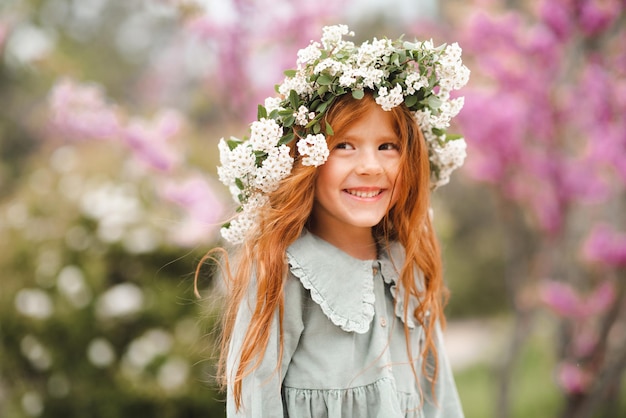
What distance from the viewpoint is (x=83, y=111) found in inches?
129

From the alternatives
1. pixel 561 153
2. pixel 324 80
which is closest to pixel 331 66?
pixel 324 80

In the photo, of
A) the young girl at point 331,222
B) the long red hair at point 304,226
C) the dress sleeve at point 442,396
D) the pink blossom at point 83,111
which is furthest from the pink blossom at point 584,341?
the pink blossom at point 83,111

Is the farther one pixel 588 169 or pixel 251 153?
pixel 588 169

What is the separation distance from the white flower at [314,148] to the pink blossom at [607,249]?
2148mm

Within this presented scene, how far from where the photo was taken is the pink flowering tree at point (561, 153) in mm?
3229

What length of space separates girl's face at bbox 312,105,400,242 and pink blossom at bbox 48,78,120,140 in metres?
1.93

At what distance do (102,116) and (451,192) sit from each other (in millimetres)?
7672

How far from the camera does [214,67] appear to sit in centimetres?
402

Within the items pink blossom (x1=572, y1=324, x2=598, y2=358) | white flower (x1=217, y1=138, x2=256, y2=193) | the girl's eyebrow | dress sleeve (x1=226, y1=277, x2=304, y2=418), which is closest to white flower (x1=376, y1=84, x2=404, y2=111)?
the girl's eyebrow

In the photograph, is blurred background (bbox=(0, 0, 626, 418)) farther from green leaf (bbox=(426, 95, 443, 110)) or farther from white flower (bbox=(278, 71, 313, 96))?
green leaf (bbox=(426, 95, 443, 110))

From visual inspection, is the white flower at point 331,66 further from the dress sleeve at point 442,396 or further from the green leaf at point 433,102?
the dress sleeve at point 442,396

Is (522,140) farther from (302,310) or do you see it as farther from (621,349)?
(302,310)

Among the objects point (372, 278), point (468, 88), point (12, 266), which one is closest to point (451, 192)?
point (468, 88)

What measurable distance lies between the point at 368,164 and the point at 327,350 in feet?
1.68
